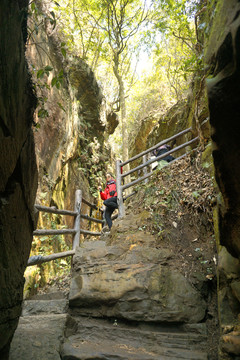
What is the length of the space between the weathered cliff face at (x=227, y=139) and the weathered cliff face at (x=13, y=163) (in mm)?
1305

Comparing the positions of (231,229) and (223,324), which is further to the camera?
(223,324)

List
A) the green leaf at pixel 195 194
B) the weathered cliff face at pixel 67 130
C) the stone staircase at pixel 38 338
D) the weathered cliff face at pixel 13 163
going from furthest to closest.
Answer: the weathered cliff face at pixel 67 130 < the green leaf at pixel 195 194 < the stone staircase at pixel 38 338 < the weathered cliff face at pixel 13 163

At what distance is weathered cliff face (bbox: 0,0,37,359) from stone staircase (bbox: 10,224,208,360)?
79cm

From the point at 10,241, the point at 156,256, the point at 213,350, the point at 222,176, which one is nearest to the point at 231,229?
the point at 222,176

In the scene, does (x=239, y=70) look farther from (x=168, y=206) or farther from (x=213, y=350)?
(x=168, y=206)

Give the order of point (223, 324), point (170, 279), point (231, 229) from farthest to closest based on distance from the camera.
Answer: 1. point (170, 279)
2. point (223, 324)
3. point (231, 229)

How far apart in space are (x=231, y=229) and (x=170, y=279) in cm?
176

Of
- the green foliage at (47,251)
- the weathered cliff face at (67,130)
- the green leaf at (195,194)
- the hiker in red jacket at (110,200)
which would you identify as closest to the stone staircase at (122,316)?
the green leaf at (195,194)

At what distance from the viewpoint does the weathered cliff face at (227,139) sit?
1.48 meters

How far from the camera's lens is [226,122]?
1653 millimetres

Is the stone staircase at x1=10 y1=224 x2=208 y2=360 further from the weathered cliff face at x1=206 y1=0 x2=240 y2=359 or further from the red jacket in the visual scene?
Answer: the red jacket

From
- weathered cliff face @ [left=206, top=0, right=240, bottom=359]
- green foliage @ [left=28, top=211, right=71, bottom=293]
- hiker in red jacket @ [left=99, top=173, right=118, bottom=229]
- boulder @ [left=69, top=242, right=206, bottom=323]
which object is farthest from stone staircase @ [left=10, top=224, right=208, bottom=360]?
hiker in red jacket @ [left=99, top=173, right=118, bottom=229]

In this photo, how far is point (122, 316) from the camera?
3.32 m

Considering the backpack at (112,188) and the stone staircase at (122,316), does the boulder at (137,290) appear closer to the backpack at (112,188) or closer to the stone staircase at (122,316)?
the stone staircase at (122,316)
